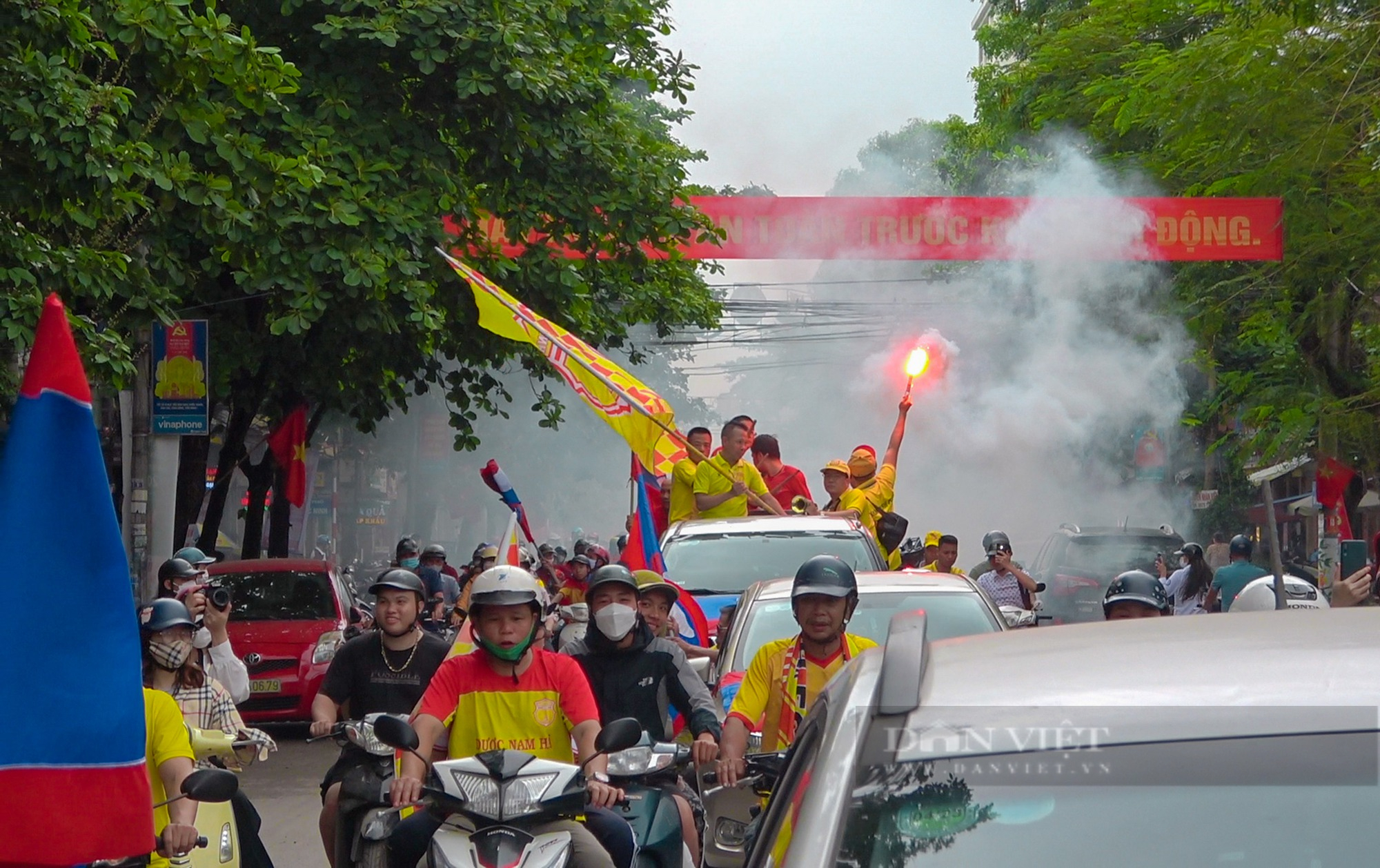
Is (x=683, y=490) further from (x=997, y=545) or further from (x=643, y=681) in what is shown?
(x=643, y=681)

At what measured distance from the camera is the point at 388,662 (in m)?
7.34

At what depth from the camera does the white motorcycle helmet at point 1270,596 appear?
8.41m

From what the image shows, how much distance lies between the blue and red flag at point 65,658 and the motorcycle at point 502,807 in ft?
3.69

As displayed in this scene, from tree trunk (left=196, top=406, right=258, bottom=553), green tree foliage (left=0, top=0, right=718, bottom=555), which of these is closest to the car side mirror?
green tree foliage (left=0, top=0, right=718, bottom=555)

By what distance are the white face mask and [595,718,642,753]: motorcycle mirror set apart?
5.43ft

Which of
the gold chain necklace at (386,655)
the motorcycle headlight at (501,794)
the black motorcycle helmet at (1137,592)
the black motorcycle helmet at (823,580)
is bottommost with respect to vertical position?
the motorcycle headlight at (501,794)

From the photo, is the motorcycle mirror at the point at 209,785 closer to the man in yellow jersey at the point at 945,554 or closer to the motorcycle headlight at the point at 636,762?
the motorcycle headlight at the point at 636,762

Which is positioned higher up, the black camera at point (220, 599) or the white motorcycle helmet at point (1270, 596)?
the black camera at point (220, 599)

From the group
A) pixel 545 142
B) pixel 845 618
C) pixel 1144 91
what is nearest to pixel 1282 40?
pixel 1144 91

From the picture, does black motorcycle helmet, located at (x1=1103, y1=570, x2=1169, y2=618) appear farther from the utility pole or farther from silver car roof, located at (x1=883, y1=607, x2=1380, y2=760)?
the utility pole

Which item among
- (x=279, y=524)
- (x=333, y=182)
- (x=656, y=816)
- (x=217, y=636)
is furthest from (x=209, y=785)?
(x=279, y=524)

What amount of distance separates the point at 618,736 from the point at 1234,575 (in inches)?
389

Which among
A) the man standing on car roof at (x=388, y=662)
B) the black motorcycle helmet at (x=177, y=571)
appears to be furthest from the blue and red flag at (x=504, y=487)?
the man standing on car roof at (x=388, y=662)

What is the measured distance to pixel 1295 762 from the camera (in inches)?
90.9
